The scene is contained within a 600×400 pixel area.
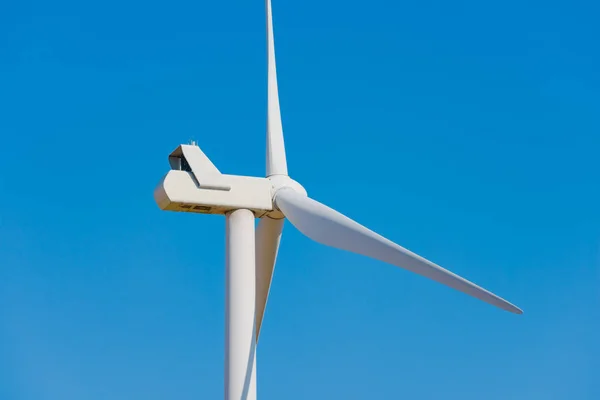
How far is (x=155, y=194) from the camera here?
83.0 feet

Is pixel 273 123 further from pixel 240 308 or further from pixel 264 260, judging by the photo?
pixel 240 308

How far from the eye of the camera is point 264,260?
26.7 m

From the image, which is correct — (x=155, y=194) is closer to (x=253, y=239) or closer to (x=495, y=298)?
(x=253, y=239)

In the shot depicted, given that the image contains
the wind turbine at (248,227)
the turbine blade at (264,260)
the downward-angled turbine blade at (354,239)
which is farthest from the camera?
the turbine blade at (264,260)

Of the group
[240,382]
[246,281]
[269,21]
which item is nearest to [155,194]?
[246,281]

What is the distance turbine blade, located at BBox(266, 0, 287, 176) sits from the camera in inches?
1066

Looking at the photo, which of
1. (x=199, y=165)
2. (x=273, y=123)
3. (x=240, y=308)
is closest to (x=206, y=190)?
(x=199, y=165)

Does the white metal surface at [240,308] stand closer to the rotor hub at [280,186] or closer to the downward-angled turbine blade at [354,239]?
the rotor hub at [280,186]

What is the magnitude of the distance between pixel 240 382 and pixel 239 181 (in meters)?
4.37

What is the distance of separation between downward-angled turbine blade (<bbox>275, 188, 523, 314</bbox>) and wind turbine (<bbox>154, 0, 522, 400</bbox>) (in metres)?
0.02

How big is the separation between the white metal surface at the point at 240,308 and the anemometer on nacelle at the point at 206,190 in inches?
11.8

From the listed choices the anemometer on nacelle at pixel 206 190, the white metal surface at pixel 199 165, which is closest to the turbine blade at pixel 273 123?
the anemometer on nacelle at pixel 206 190

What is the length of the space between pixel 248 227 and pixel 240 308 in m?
1.83

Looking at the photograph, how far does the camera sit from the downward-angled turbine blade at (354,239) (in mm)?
21703
